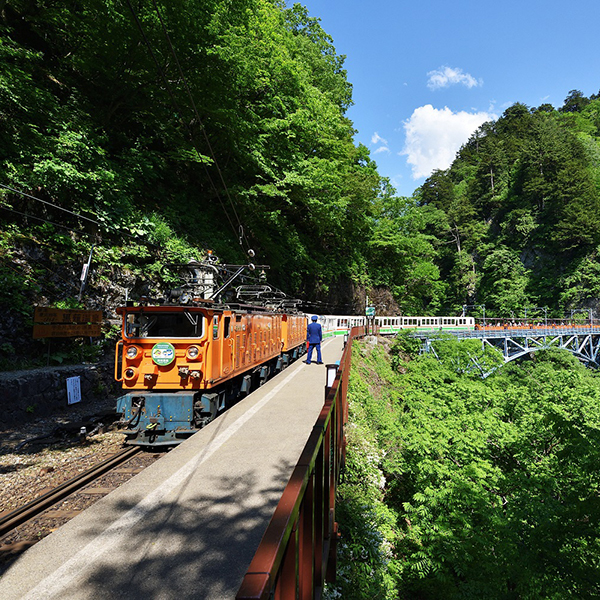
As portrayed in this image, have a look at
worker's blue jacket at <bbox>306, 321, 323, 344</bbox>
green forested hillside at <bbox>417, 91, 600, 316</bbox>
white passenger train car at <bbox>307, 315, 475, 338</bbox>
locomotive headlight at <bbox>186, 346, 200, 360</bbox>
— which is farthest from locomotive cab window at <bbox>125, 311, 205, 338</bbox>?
green forested hillside at <bbox>417, 91, 600, 316</bbox>

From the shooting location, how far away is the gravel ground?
5.04 meters

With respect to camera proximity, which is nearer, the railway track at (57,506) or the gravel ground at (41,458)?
the railway track at (57,506)

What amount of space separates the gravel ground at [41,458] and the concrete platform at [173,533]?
1940 millimetres

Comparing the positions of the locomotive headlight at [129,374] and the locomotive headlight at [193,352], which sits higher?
the locomotive headlight at [193,352]

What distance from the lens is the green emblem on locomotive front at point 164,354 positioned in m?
6.37

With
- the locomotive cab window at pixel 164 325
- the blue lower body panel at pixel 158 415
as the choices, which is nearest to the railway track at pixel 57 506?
the blue lower body panel at pixel 158 415

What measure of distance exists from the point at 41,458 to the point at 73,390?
3.36 m

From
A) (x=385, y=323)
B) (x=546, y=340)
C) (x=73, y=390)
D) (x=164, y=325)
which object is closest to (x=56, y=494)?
(x=164, y=325)

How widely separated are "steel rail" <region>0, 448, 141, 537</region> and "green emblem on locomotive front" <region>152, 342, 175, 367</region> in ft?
5.40

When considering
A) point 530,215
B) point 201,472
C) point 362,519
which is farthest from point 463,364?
point 530,215

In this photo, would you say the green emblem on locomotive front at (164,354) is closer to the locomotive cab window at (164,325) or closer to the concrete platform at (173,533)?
the locomotive cab window at (164,325)

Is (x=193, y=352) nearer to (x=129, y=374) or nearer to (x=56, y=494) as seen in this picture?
(x=129, y=374)

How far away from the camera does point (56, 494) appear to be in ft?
14.8

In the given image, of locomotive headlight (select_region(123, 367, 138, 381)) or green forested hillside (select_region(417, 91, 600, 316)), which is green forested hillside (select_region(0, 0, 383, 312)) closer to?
locomotive headlight (select_region(123, 367, 138, 381))
